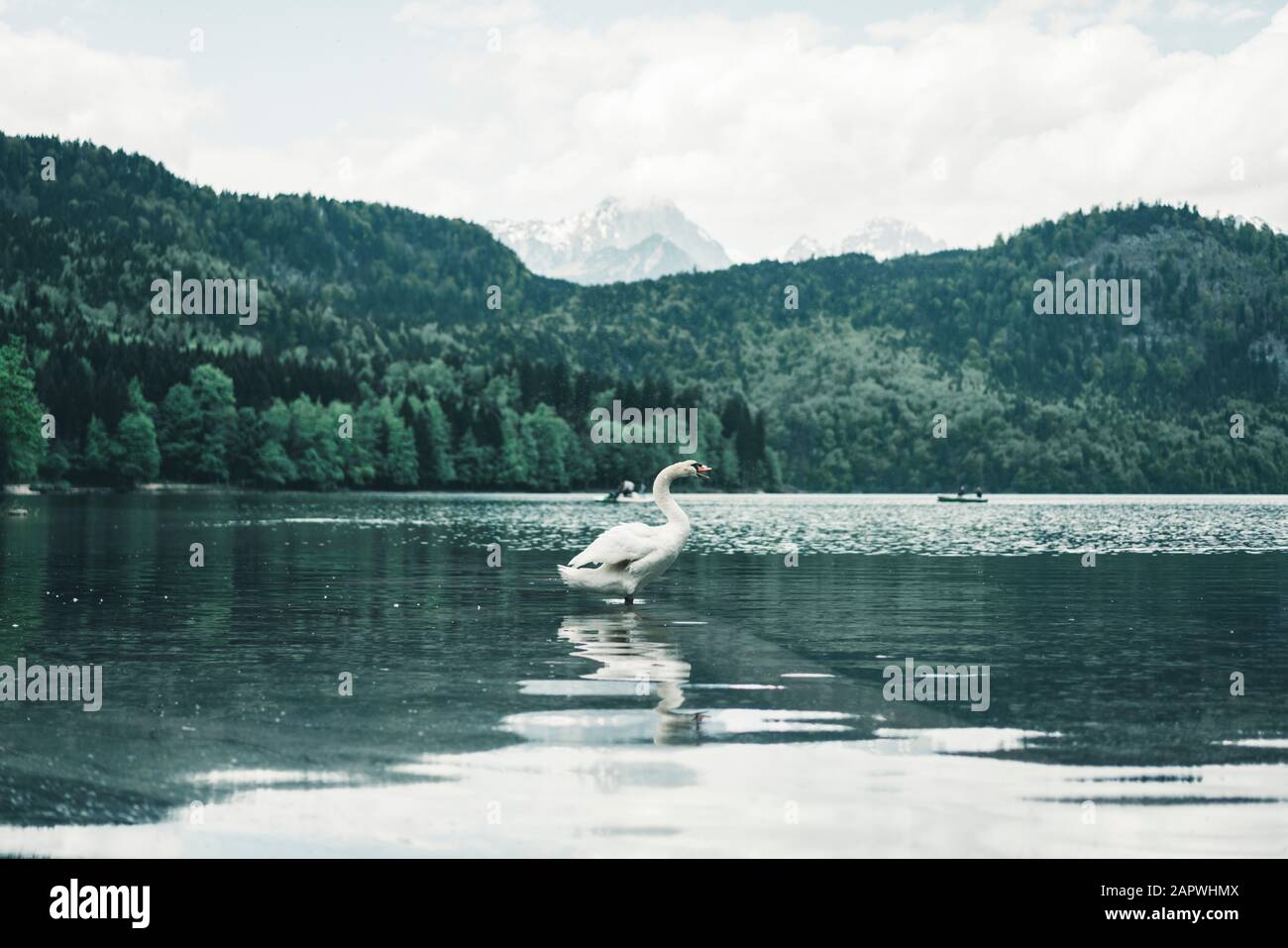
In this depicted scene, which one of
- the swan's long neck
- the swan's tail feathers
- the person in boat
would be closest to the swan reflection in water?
the swan's tail feathers

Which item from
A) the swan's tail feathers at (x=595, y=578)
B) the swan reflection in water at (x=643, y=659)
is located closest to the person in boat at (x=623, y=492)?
the swan's tail feathers at (x=595, y=578)

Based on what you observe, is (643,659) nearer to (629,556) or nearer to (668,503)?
(629,556)

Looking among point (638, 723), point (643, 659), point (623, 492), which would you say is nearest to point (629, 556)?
point (643, 659)

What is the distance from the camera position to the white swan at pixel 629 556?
28438mm

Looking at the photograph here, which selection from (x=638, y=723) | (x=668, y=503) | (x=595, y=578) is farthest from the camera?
(x=668, y=503)

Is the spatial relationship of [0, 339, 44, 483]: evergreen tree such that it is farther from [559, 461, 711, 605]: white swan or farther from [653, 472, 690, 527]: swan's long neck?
[559, 461, 711, 605]: white swan

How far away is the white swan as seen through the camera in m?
28.4

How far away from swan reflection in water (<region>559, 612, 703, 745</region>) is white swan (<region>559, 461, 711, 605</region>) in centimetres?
72

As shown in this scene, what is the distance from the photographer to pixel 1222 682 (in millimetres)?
18953

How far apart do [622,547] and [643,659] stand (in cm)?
715

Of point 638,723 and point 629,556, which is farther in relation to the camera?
point 629,556

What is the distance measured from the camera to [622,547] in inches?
1123

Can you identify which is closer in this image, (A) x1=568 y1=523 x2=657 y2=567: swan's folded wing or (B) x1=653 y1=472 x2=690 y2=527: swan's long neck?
(A) x1=568 y1=523 x2=657 y2=567: swan's folded wing

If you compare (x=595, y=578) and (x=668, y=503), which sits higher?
(x=668, y=503)
